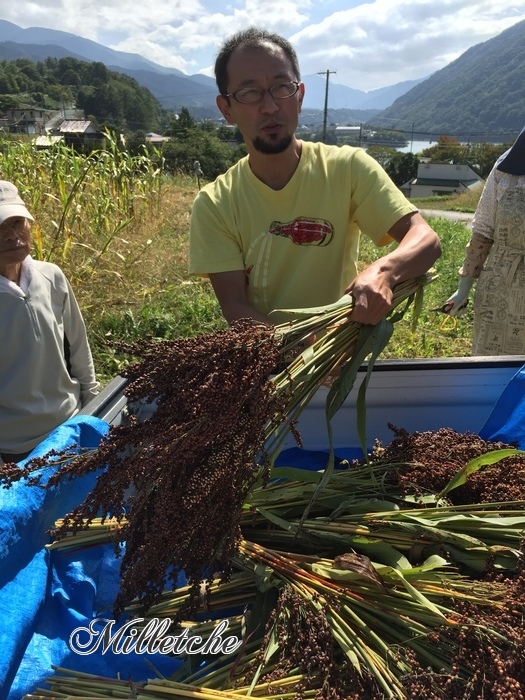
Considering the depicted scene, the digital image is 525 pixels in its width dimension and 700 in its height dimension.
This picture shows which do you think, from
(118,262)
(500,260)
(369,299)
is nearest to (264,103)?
(369,299)

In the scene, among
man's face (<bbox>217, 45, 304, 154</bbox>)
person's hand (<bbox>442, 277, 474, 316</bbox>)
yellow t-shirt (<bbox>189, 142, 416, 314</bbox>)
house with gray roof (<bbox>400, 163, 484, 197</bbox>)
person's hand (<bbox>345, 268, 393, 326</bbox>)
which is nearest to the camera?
person's hand (<bbox>345, 268, 393, 326</bbox>)

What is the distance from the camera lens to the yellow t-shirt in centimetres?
201

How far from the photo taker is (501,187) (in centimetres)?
262

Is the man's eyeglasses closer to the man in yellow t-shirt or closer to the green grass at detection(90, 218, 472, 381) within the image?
the man in yellow t-shirt

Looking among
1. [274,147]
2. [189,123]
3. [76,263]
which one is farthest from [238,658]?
[189,123]

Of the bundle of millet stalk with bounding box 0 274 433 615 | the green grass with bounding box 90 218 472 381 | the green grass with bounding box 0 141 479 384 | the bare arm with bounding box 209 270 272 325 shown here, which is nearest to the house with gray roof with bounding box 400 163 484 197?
the green grass with bounding box 0 141 479 384

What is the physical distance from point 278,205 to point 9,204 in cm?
126

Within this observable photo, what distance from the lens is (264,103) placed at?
191cm

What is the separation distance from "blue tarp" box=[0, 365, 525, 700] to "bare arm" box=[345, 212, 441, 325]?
2.90 ft

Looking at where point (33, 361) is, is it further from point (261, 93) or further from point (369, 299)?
point (369, 299)

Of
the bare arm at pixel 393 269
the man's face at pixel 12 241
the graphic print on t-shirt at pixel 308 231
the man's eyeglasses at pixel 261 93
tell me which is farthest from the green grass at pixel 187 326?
the bare arm at pixel 393 269

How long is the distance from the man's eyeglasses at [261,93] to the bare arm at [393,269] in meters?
0.62

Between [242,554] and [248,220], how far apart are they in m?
1.28

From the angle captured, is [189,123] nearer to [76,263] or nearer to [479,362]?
[76,263]
